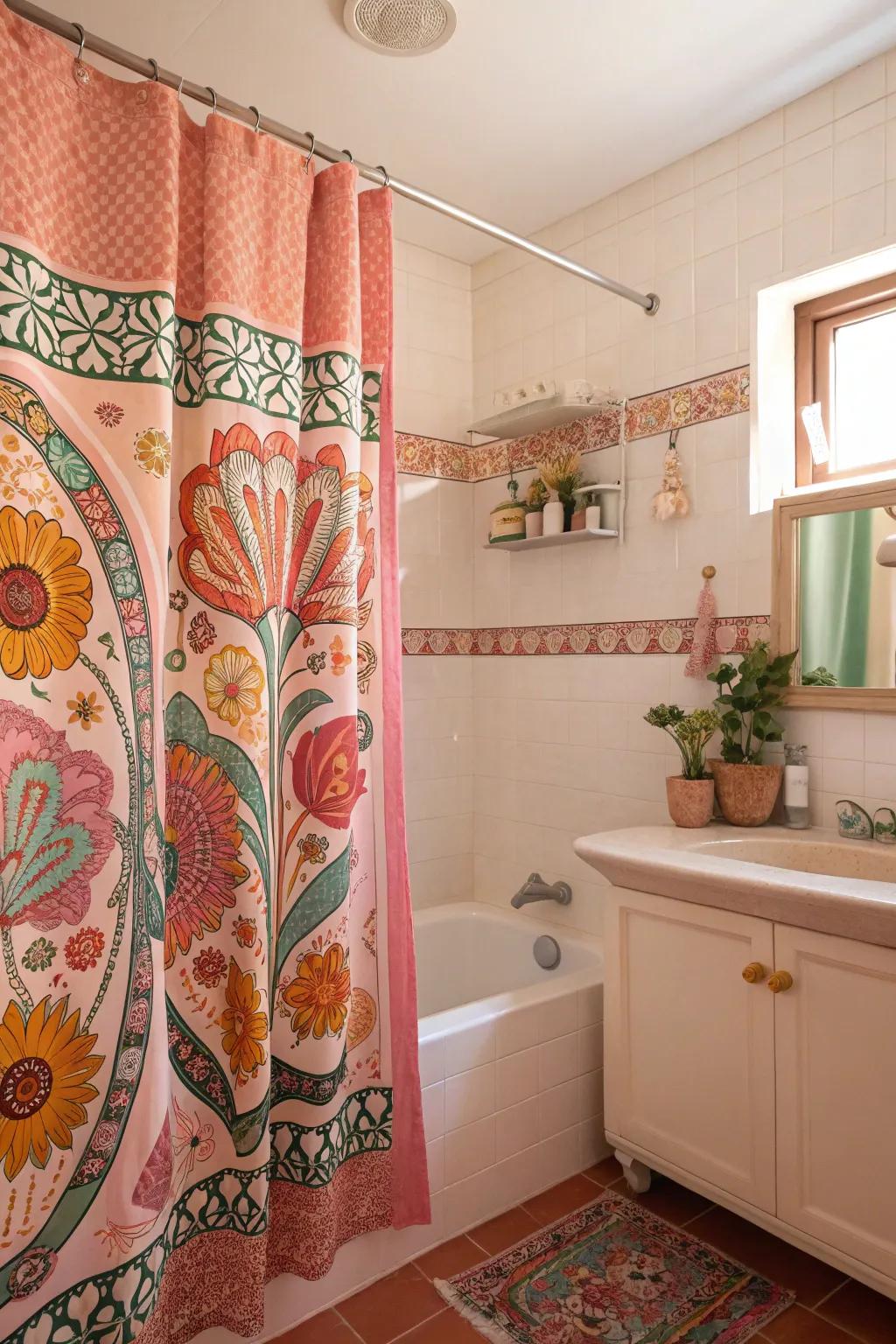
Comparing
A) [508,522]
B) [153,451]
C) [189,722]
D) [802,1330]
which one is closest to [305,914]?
[189,722]

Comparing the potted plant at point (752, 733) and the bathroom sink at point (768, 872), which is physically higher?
the potted plant at point (752, 733)

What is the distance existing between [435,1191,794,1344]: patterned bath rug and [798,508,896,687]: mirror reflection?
1.28 meters

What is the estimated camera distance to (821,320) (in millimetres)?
2205

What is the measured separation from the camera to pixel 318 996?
1466 millimetres

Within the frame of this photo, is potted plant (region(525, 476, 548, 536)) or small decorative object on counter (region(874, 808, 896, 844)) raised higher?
potted plant (region(525, 476, 548, 536))

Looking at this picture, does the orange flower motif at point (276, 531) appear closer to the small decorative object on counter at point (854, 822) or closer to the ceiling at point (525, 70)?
the ceiling at point (525, 70)

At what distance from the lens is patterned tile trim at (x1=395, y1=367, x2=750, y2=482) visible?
2254mm

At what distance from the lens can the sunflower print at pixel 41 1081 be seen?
3.80ft

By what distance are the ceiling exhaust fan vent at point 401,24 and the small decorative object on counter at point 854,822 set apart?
1.90 meters

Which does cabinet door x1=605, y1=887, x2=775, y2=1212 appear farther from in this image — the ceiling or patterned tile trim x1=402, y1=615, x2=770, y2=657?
the ceiling

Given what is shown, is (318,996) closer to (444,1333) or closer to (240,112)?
(444,1333)

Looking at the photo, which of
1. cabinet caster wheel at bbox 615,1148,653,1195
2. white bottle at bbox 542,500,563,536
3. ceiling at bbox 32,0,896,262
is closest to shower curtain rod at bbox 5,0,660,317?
ceiling at bbox 32,0,896,262

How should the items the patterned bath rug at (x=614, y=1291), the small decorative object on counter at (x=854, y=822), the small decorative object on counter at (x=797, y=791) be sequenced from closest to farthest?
the patterned bath rug at (x=614, y=1291) < the small decorative object on counter at (x=854, y=822) < the small decorative object on counter at (x=797, y=791)

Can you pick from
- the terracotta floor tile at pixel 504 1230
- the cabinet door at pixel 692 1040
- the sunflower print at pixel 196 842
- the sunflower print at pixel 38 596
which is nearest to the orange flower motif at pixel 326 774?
the sunflower print at pixel 196 842
